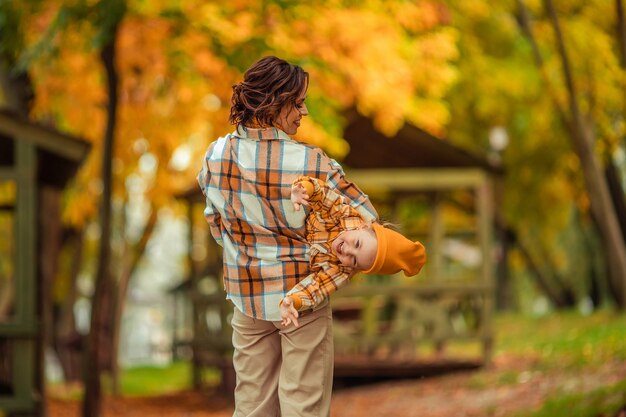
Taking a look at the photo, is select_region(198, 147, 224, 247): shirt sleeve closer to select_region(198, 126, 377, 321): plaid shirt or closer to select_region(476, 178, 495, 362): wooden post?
select_region(198, 126, 377, 321): plaid shirt

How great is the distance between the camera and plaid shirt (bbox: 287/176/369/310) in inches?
187

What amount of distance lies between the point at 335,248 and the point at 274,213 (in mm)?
284

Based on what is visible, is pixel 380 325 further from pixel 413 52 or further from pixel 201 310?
pixel 413 52

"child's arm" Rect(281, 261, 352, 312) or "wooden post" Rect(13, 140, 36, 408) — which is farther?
"wooden post" Rect(13, 140, 36, 408)

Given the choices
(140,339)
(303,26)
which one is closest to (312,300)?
(303,26)

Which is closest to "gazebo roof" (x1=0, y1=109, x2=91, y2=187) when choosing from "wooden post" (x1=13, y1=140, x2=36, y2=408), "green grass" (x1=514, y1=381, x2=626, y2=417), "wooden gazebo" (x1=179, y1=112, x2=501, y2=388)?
"wooden post" (x1=13, y1=140, x2=36, y2=408)

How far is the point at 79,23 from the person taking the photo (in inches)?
471

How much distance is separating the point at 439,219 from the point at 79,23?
8.14m

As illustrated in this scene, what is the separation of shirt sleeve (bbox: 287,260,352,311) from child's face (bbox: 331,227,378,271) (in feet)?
0.21

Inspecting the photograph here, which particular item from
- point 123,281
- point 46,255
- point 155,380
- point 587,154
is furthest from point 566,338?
point 155,380

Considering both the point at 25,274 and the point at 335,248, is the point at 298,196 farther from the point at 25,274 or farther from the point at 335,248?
the point at 25,274

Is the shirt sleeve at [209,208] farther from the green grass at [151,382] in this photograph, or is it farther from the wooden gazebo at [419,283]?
the green grass at [151,382]

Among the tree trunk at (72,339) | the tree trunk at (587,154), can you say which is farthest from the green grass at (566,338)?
the tree trunk at (72,339)

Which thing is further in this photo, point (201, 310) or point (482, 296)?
point (201, 310)
